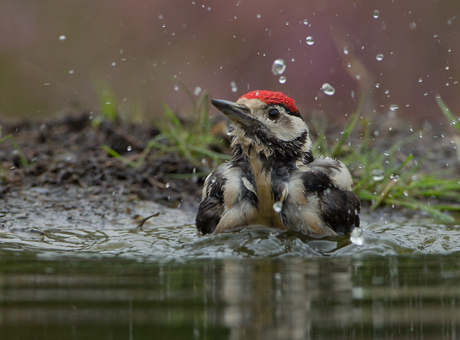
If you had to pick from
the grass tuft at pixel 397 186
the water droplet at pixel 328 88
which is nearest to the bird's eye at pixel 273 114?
the water droplet at pixel 328 88

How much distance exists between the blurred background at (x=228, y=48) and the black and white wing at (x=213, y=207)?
7.31m

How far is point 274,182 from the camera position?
4.26 metres

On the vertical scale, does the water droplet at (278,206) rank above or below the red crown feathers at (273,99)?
below

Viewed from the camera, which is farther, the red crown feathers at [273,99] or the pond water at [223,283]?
the red crown feathers at [273,99]

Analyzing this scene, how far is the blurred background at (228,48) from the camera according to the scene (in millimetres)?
11875

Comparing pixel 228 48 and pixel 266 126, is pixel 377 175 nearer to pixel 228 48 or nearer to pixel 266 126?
pixel 266 126

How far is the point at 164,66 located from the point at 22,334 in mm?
10421

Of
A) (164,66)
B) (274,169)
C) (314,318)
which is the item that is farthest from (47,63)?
(314,318)

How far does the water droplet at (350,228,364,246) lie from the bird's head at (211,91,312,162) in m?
0.68

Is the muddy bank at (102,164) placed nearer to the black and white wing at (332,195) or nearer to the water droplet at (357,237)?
the black and white wing at (332,195)

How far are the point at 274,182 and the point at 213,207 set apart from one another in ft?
1.79

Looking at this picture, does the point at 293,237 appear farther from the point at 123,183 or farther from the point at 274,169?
the point at 123,183

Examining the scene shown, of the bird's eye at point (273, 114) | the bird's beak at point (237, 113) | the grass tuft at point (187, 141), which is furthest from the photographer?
the grass tuft at point (187, 141)

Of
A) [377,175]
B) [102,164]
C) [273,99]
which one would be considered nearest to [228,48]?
[102,164]
